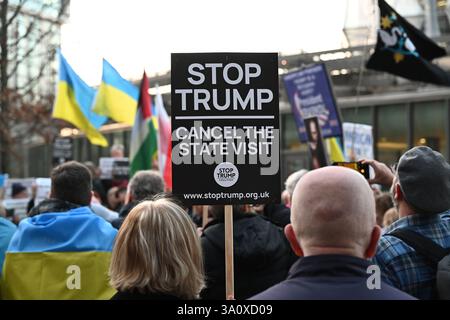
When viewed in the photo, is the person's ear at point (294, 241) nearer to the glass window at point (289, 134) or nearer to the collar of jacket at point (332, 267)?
the collar of jacket at point (332, 267)

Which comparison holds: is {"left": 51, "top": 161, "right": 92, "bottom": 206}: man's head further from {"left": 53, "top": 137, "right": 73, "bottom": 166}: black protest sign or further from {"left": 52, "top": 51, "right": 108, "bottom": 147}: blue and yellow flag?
{"left": 53, "top": 137, "right": 73, "bottom": 166}: black protest sign

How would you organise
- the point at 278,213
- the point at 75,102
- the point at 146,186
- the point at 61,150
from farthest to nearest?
1. the point at 61,150
2. the point at 75,102
3. the point at 146,186
4. the point at 278,213

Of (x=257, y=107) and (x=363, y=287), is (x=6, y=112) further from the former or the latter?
(x=363, y=287)

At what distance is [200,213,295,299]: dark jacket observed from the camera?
15.7 ft

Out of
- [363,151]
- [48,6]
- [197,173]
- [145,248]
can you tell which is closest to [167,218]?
[145,248]

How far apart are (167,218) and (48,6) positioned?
45.8ft

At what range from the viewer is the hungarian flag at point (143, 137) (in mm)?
11078

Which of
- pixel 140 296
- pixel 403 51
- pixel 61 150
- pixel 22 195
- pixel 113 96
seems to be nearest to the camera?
pixel 140 296

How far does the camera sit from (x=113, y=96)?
12203mm

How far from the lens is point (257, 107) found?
409cm

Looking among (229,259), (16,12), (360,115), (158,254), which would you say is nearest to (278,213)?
(229,259)

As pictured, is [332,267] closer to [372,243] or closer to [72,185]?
[372,243]

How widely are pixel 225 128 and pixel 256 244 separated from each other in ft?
3.56

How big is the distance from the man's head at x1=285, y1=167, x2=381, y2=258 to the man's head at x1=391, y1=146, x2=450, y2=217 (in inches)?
51.5
